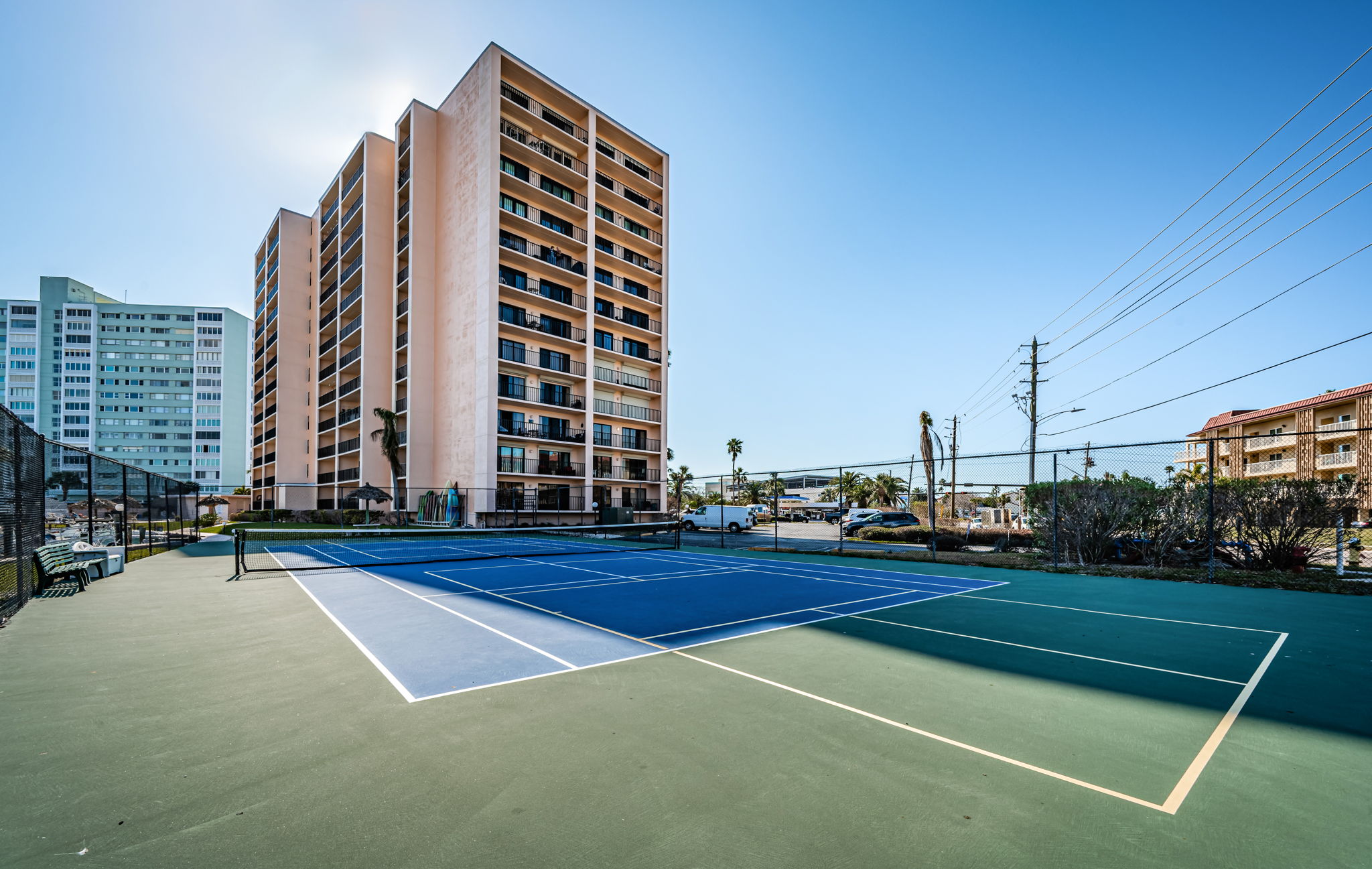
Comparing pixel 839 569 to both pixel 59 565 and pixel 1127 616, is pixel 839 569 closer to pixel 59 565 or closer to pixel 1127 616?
pixel 1127 616

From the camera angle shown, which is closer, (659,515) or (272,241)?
(659,515)

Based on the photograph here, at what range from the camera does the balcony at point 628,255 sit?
1809 inches

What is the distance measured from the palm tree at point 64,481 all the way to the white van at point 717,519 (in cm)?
2846

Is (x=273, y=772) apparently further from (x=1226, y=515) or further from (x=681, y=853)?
(x=1226, y=515)

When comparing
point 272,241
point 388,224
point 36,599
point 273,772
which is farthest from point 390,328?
point 273,772

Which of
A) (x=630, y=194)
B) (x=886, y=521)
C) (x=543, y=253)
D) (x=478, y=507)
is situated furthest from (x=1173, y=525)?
(x=630, y=194)

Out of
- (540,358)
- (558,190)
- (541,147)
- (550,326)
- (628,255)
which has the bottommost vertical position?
(540,358)

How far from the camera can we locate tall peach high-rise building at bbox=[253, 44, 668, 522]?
38062 millimetres

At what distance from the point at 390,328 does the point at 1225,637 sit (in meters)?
Result: 47.8

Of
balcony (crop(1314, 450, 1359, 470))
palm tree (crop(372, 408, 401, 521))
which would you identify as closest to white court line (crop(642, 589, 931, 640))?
palm tree (crop(372, 408, 401, 521))

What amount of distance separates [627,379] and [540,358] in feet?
25.5

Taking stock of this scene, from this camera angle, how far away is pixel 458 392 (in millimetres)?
38844

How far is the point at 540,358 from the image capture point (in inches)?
1622

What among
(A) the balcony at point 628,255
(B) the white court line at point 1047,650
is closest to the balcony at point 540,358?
(A) the balcony at point 628,255
